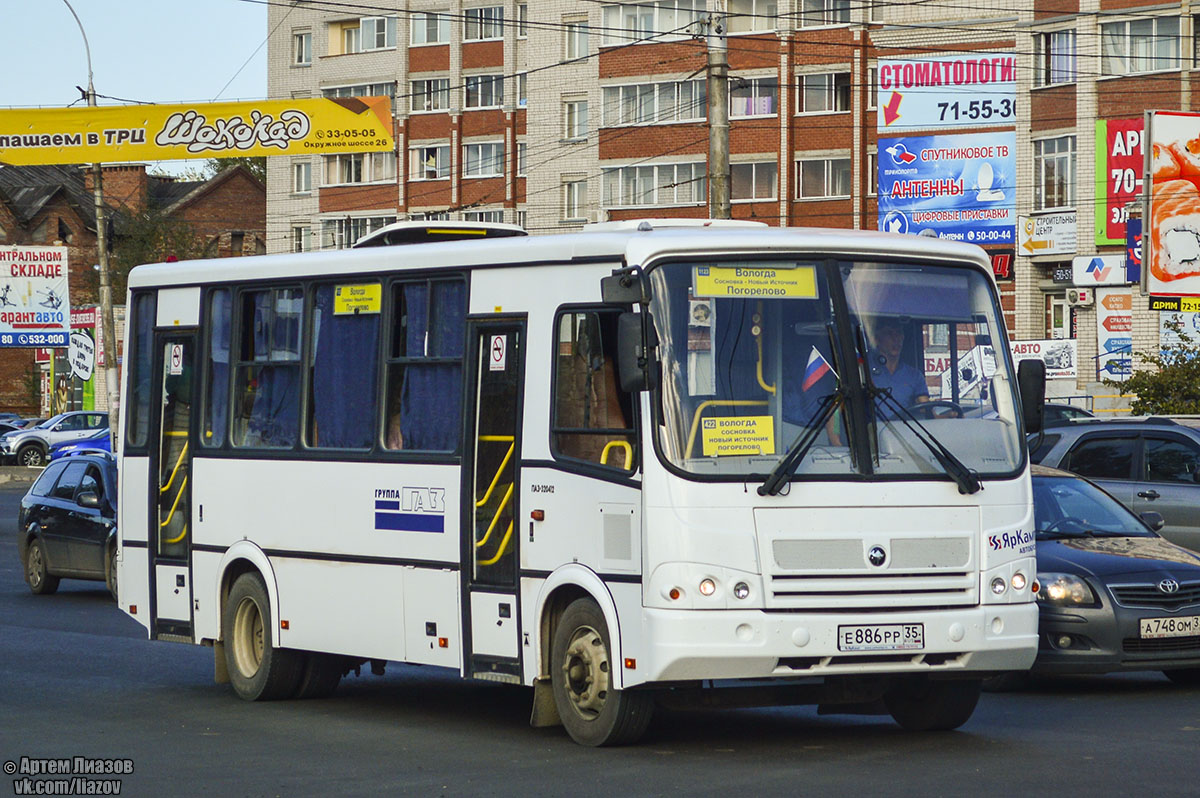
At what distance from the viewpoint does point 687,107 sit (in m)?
67.5

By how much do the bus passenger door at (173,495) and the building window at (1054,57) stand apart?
45268mm

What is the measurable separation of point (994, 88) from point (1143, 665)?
48.2 m

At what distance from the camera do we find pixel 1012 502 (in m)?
10.3

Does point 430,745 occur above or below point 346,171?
below

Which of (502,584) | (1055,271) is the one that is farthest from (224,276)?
(1055,271)

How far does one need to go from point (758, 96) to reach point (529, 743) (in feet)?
189

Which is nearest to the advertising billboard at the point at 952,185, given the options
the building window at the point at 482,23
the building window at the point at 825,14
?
the building window at the point at 825,14

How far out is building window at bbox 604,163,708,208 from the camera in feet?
221

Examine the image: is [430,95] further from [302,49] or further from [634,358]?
[634,358]

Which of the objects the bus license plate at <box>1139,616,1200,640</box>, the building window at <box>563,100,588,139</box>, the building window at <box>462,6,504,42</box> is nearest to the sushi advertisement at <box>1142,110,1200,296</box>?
the bus license plate at <box>1139,616,1200,640</box>

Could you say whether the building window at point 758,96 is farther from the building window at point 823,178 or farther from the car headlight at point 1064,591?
the car headlight at point 1064,591

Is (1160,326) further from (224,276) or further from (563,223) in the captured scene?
(224,276)

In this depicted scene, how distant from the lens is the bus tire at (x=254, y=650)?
1298 centimetres

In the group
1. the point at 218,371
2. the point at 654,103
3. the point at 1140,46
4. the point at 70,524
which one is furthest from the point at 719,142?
the point at 654,103
